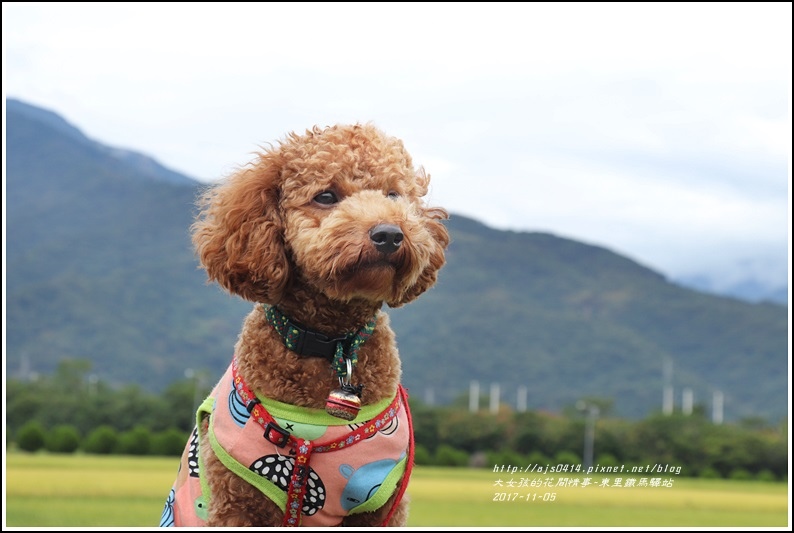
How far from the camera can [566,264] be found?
456 feet

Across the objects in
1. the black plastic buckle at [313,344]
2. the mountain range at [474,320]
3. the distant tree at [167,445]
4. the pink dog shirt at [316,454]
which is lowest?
the mountain range at [474,320]

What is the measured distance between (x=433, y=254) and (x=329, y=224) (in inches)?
18.9

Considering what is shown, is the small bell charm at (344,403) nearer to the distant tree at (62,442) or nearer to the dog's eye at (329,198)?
the dog's eye at (329,198)

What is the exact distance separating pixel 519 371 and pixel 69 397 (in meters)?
61.0

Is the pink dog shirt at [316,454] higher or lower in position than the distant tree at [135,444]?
higher

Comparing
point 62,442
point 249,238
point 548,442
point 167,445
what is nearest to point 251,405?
point 249,238

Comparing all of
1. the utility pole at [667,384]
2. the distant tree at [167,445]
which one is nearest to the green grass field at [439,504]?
the distant tree at [167,445]

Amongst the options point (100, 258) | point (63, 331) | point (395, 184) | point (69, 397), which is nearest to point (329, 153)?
point (395, 184)

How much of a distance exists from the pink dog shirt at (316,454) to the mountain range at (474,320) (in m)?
85.2

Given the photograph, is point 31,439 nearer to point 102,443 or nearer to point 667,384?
point 102,443

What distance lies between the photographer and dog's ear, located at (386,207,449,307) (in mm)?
3564

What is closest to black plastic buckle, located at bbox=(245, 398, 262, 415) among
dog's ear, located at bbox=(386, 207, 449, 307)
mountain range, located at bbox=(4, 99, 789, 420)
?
dog's ear, located at bbox=(386, 207, 449, 307)

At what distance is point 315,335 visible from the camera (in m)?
3.54

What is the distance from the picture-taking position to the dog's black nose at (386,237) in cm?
321
